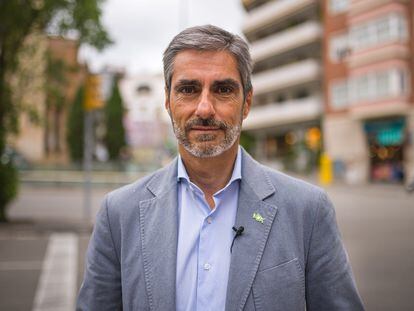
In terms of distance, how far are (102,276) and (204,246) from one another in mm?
452

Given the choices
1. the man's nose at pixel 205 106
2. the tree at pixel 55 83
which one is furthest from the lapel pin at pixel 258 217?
the tree at pixel 55 83

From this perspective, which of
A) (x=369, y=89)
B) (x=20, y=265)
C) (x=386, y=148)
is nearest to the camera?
(x=20, y=265)

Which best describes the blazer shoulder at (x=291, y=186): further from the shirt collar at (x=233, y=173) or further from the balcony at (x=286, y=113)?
the balcony at (x=286, y=113)

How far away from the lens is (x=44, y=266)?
870 centimetres

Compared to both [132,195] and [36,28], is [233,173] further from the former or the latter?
[36,28]

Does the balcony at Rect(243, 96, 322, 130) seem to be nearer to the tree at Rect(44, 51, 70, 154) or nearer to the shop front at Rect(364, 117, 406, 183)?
the shop front at Rect(364, 117, 406, 183)

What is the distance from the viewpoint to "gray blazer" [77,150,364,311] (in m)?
1.93

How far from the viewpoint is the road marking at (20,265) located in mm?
8555

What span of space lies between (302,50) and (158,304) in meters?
42.7

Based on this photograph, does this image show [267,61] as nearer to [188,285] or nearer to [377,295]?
[377,295]

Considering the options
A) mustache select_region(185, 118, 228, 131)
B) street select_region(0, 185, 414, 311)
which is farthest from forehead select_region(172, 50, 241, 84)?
street select_region(0, 185, 414, 311)

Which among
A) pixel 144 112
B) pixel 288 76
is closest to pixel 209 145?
pixel 288 76

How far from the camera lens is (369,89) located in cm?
3294

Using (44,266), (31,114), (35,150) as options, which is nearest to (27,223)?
(31,114)
